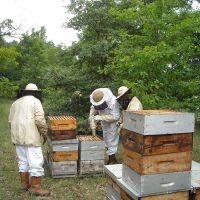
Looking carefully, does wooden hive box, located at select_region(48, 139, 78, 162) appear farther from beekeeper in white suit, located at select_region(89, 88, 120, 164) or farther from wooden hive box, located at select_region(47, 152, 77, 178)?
beekeeper in white suit, located at select_region(89, 88, 120, 164)

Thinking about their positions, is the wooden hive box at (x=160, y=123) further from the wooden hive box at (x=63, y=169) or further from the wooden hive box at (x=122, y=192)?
the wooden hive box at (x=63, y=169)

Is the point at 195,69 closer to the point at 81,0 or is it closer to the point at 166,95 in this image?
the point at 166,95

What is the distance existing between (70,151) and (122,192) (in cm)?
307

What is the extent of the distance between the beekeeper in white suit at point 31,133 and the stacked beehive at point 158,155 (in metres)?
2.49

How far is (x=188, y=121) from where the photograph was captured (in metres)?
4.15

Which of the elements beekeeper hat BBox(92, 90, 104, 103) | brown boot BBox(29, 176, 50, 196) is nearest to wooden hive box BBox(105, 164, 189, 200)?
brown boot BBox(29, 176, 50, 196)

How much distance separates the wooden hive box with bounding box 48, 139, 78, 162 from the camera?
736cm

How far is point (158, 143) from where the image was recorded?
4027 mm

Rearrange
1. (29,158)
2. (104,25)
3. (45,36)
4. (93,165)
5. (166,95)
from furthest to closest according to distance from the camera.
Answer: (45,36), (104,25), (93,165), (166,95), (29,158)

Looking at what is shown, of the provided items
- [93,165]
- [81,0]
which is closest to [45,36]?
[81,0]

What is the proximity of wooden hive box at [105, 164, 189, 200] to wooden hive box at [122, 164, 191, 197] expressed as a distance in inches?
1.8

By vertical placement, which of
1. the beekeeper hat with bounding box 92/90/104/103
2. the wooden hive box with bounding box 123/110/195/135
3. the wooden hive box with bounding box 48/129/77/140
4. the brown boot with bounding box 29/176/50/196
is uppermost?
the beekeeper hat with bounding box 92/90/104/103

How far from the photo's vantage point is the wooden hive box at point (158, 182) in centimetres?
401

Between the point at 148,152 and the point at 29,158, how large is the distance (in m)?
3.03
